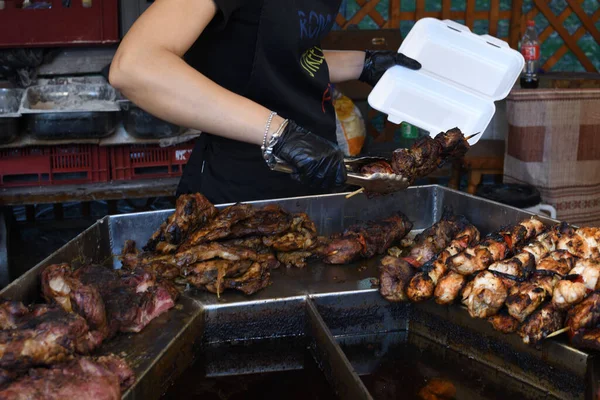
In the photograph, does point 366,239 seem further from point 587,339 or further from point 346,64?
point 346,64

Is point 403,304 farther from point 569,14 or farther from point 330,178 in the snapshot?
point 569,14

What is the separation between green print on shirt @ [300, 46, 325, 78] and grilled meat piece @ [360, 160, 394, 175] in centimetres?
66

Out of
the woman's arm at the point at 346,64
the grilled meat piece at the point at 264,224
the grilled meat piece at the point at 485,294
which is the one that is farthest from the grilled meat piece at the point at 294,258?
the woman's arm at the point at 346,64

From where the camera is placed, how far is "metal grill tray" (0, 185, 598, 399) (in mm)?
2195

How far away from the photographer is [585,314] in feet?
7.44

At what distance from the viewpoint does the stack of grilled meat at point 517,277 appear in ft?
7.63

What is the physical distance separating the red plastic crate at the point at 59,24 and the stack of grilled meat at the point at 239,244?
12.4 feet

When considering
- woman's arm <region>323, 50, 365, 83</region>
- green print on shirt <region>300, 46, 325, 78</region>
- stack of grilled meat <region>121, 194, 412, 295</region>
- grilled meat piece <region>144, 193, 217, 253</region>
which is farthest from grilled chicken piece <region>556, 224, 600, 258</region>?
woman's arm <region>323, 50, 365, 83</region>

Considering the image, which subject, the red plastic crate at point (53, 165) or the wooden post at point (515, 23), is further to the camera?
the wooden post at point (515, 23)

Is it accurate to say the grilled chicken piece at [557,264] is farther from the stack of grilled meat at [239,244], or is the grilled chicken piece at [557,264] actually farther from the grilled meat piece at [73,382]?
the grilled meat piece at [73,382]

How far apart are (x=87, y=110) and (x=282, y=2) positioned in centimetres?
273

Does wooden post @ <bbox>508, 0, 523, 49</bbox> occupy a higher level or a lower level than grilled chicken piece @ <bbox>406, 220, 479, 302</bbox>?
higher

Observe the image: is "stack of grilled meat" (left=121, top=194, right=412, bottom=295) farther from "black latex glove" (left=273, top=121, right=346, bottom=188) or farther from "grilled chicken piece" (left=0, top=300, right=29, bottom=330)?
"grilled chicken piece" (left=0, top=300, right=29, bottom=330)

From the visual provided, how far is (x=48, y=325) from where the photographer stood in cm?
196
